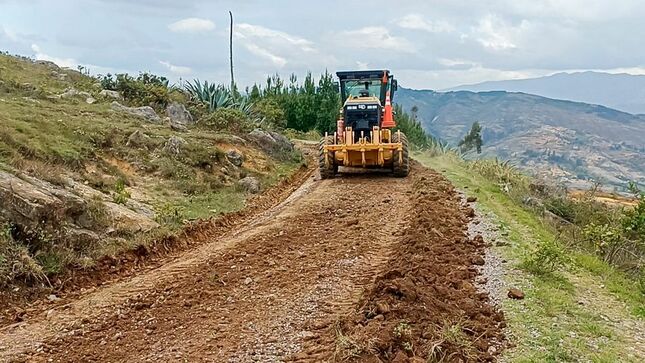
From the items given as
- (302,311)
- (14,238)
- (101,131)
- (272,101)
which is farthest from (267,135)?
(272,101)

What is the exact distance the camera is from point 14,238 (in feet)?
24.3

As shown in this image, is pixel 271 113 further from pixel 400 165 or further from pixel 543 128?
pixel 543 128

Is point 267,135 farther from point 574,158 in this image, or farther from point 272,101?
point 574,158

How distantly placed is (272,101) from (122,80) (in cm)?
1375

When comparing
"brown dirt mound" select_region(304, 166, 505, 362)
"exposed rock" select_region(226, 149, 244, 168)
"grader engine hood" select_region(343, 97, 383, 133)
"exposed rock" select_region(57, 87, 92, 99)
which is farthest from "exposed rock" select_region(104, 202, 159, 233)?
"exposed rock" select_region(57, 87, 92, 99)

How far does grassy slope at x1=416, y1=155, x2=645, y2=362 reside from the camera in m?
5.01

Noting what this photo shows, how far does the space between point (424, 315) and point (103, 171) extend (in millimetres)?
8144

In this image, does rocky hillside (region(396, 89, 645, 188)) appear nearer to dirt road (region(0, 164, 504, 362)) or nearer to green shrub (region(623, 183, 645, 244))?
green shrub (region(623, 183, 645, 244))

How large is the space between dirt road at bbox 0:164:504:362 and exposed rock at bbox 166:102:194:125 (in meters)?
12.4

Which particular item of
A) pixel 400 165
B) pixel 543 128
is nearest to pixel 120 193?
pixel 400 165

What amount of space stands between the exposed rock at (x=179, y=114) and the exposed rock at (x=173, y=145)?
6.62 m

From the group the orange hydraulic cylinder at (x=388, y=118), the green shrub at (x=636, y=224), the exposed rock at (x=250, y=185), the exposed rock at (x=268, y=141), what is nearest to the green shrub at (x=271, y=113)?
the exposed rock at (x=268, y=141)

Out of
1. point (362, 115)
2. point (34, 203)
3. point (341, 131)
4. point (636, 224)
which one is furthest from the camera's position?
point (362, 115)

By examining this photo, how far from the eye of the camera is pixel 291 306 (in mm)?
6238
